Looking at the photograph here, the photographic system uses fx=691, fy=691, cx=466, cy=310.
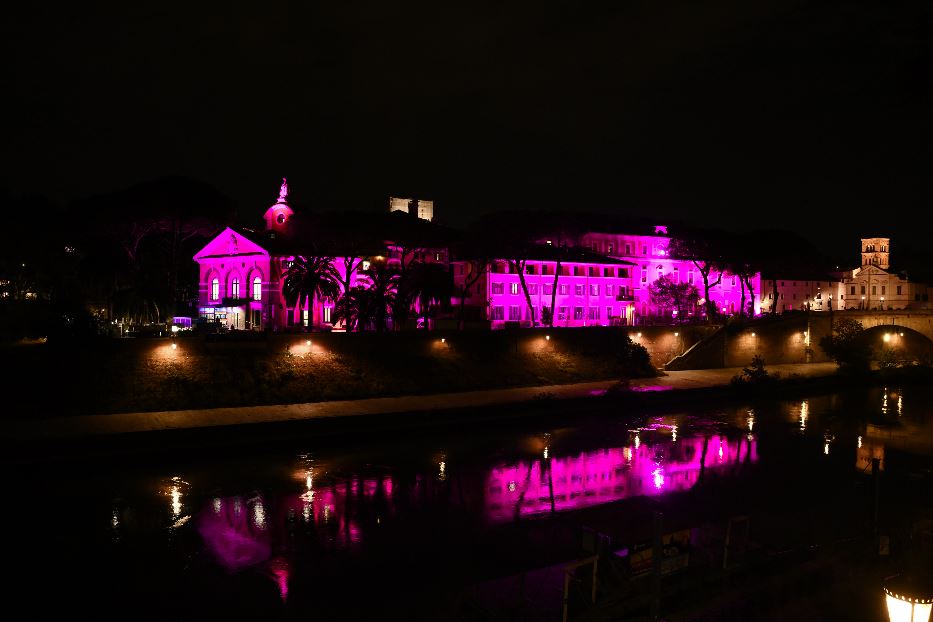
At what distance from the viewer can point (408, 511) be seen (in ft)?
64.3

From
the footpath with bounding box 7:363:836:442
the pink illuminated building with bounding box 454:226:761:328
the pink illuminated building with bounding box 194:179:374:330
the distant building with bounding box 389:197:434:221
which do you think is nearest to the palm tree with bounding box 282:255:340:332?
the pink illuminated building with bounding box 194:179:374:330

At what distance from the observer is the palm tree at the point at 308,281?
38750 millimetres

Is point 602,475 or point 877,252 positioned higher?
point 877,252

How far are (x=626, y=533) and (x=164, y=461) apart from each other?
1745 cm

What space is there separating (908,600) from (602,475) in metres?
19.5

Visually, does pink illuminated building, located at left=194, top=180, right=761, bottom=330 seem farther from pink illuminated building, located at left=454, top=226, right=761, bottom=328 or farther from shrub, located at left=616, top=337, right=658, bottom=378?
shrub, located at left=616, top=337, right=658, bottom=378

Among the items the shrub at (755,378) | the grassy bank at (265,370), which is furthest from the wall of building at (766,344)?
the grassy bank at (265,370)

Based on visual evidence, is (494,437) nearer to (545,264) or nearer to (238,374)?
(238,374)

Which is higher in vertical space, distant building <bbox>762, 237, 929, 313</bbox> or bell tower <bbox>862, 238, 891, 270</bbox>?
bell tower <bbox>862, 238, 891, 270</bbox>

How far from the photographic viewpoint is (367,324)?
131 feet

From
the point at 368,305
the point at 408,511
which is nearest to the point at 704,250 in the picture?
the point at 368,305

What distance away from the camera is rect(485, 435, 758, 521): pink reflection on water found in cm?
2066

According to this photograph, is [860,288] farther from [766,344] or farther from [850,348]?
[850,348]

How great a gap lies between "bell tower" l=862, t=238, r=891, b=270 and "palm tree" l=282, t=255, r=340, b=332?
7783 centimetres
